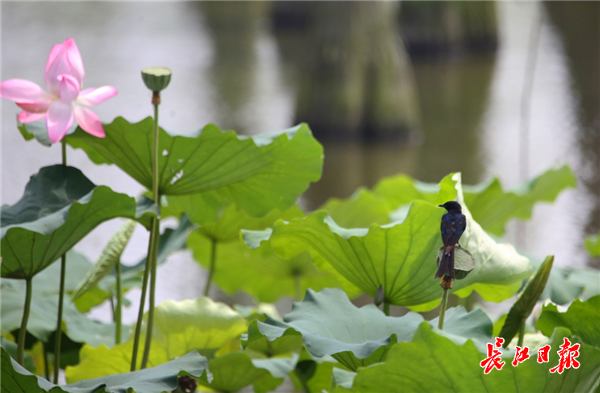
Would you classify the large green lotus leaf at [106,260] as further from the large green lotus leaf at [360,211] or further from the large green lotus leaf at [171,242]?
the large green lotus leaf at [360,211]

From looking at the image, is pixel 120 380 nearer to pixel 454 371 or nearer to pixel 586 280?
pixel 454 371

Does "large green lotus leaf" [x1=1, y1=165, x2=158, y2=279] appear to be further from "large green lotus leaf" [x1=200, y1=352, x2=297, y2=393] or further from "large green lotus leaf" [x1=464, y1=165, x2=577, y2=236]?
"large green lotus leaf" [x1=464, y1=165, x2=577, y2=236]

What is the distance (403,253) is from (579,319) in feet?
0.38

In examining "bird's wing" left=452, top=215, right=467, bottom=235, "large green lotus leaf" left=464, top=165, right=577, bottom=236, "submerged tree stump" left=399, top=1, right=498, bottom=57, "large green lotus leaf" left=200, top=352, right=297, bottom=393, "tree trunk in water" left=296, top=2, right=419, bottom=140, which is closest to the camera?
"bird's wing" left=452, top=215, right=467, bottom=235

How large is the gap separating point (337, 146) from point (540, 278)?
56.0 inches

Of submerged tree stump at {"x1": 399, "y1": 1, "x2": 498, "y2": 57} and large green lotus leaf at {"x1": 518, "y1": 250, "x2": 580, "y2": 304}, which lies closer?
large green lotus leaf at {"x1": 518, "y1": 250, "x2": 580, "y2": 304}

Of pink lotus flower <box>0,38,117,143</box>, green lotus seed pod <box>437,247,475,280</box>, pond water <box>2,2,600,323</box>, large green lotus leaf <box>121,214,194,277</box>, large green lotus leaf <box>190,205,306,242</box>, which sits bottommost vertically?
pond water <box>2,2,600,323</box>

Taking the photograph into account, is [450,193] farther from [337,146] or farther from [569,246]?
[337,146]

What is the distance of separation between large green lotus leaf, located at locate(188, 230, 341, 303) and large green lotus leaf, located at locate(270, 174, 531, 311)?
189mm

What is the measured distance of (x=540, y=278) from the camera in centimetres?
39

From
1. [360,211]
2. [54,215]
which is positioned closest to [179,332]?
[54,215]

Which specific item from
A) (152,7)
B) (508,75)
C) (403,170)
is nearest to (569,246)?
(403,170)

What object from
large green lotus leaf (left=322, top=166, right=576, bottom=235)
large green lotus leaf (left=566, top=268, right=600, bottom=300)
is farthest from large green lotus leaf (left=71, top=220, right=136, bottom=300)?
large green lotus leaf (left=566, top=268, right=600, bottom=300)

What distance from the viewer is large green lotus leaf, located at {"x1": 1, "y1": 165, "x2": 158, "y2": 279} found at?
410mm
